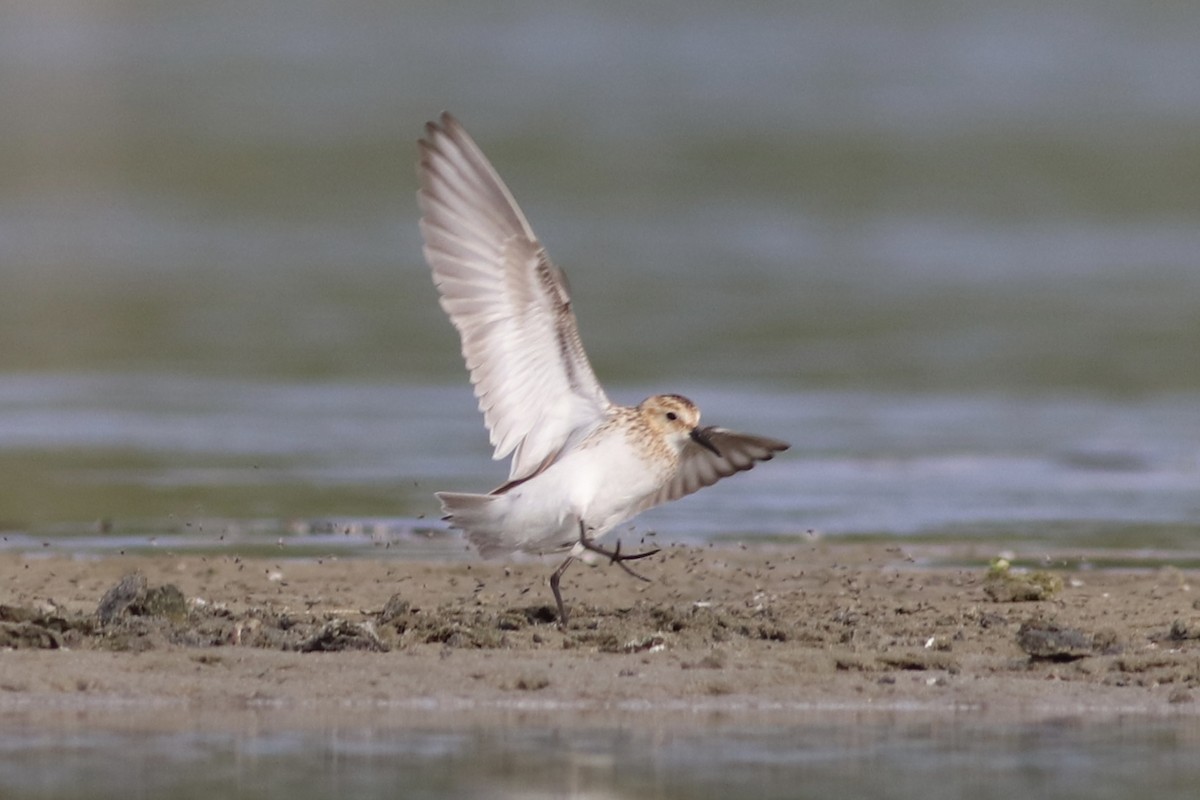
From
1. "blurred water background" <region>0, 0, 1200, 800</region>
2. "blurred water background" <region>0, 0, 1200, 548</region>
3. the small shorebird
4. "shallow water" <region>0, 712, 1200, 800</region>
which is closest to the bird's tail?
the small shorebird

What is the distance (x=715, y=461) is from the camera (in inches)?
435

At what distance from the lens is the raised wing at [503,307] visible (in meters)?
10.1

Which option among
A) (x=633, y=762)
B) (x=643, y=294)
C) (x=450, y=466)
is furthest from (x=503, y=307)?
(x=643, y=294)

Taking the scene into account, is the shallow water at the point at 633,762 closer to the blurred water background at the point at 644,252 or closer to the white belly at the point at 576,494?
the white belly at the point at 576,494

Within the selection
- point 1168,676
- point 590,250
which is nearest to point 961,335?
point 590,250

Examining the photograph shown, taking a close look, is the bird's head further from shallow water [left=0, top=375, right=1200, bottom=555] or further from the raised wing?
shallow water [left=0, top=375, right=1200, bottom=555]

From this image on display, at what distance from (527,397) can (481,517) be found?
57 cm

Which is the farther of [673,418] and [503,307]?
[673,418]

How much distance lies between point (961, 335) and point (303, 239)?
11.3 m

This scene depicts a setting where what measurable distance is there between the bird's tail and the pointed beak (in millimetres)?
973

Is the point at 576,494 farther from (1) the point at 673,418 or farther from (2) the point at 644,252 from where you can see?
(2) the point at 644,252

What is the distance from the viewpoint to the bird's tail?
9859mm

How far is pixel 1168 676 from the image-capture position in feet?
30.5

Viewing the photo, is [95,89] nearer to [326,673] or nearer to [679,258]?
[679,258]
